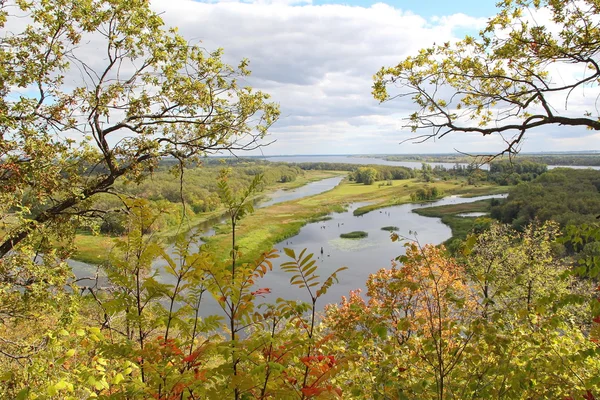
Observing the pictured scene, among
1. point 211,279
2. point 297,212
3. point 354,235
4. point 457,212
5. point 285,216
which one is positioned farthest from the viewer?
point 297,212

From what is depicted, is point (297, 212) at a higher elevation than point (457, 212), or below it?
higher

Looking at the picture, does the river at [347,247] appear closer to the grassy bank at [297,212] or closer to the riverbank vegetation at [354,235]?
the riverbank vegetation at [354,235]

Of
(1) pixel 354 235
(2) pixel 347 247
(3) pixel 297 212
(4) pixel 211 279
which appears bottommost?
(2) pixel 347 247

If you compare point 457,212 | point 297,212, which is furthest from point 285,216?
point 457,212

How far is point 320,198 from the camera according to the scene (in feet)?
251

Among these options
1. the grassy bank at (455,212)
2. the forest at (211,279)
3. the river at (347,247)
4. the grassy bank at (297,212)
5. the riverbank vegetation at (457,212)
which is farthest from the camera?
the grassy bank at (455,212)

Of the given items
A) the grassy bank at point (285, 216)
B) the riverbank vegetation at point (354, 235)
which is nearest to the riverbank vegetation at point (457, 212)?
the grassy bank at point (285, 216)

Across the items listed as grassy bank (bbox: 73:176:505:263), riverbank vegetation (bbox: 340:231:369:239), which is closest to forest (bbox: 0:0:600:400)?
grassy bank (bbox: 73:176:505:263)

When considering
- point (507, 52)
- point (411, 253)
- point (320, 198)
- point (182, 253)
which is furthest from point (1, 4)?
point (320, 198)

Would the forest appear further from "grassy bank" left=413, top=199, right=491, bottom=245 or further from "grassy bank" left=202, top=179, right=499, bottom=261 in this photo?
"grassy bank" left=413, top=199, right=491, bottom=245

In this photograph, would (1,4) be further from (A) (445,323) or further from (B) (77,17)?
(A) (445,323)

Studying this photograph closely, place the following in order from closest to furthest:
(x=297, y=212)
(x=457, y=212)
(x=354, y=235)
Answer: (x=354, y=235) < (x=457, y=212) < (x=297, y=212)

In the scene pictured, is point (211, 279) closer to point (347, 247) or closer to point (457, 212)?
point (347, 247)

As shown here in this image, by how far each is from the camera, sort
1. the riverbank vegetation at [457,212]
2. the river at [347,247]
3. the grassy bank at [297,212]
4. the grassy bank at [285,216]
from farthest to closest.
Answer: the riverbank vegetation at [457,212] → the grassy bank at [297,212] → the grassy bank at [285,216] → the river at [347,247]
